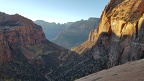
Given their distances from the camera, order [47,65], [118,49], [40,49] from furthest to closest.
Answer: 1. [40,49]
2. [47,65]
3. [118,49]

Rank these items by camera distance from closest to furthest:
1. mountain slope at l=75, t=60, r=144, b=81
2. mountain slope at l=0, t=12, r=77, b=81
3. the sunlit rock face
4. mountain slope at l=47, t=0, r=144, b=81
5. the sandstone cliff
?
mountain slope at l=75, t=60, r=144, b=81, mountain slope at l=47, t=0, r=144, b=81, the sunlit rock face, the sandstone cliff, mountain slope at l=0, t=12, r=77, b=81

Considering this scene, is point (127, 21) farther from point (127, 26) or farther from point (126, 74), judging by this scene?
point (126, 74)

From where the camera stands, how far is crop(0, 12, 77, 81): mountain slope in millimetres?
130000

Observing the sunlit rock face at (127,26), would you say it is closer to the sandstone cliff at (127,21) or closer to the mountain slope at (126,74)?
the sandstone cliff at (127,21)

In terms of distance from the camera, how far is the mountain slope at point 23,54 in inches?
5118

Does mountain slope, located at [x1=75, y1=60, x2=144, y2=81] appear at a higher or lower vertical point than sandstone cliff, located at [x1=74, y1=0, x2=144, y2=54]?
lower

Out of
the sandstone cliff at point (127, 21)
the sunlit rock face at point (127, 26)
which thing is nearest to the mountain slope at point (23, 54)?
the sunlit rock face at point (127, 26)

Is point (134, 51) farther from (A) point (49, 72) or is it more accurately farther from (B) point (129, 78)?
(A) point (49, 72)

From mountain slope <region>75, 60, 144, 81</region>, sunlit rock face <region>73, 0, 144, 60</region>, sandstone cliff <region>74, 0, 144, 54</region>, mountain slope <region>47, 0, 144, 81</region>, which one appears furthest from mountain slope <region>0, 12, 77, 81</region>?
mountain slope <region>75, 60, 144, 81</region>

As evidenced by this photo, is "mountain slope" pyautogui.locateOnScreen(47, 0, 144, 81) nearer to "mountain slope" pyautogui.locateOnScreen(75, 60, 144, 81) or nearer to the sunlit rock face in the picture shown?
the sunlit rock face

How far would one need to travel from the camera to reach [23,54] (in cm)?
15788

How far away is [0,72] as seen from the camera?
121062 mm

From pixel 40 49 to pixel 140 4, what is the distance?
119m

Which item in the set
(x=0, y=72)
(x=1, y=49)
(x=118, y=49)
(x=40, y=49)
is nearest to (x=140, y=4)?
(x=118, y=49)
